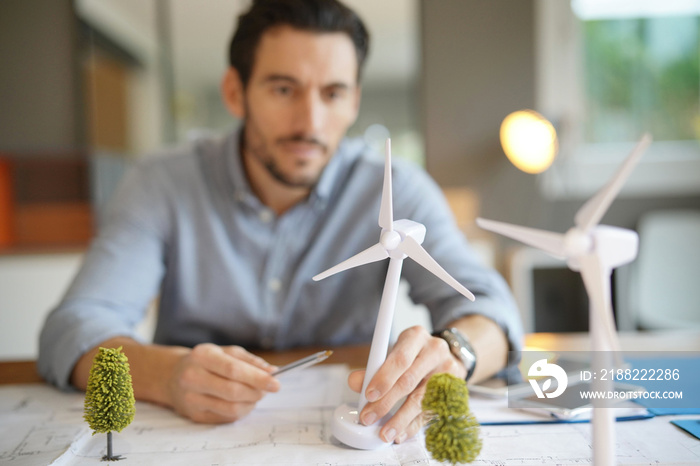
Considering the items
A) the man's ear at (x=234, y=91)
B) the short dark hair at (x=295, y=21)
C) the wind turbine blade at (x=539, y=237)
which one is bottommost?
the wind turbine blade at (x=539, y=237)

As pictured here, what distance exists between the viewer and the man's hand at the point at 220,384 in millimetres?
942

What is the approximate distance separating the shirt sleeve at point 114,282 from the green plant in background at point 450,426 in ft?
2.57

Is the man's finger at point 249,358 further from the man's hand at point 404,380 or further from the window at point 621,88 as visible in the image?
the window at point 621,88

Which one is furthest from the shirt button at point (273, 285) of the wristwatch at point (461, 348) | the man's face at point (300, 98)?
the wristwatch at point (461, 348)

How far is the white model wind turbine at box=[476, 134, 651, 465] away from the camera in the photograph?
66 cm

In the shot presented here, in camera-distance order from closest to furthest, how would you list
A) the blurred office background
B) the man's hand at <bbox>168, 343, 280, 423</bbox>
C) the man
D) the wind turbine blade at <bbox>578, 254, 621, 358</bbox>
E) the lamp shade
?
the wind turbine blade at <bbox>578, 254, 621, 358</bbox>, the man's hand at <bbox>168, 343, 280, 423</bbox>, the man, the lamp shade, the blurred office background

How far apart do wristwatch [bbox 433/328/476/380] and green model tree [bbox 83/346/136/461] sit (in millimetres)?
549

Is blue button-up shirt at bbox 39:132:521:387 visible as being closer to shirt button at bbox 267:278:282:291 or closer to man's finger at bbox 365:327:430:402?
shirt button at bbox 267:278:282:291

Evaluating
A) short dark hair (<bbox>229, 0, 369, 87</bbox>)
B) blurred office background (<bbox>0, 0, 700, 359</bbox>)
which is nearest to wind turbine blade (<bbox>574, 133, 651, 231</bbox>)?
short dark hair (<bbox>229, 0, 369, 87</bbox>)

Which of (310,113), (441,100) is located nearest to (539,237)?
(310,113)

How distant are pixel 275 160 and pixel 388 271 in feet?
2.76

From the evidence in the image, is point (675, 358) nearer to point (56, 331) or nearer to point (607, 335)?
point (607, 335)

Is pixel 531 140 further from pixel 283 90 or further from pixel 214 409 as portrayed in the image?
pixel 214 409

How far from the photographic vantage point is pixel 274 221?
1.66 m
